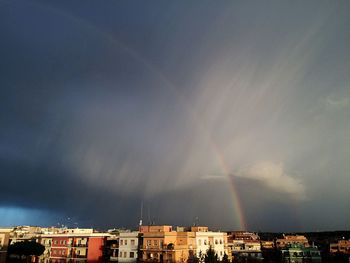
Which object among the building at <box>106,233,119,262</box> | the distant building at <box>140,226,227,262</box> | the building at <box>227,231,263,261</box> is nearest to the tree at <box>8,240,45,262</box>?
the building at <box>106,233,119,262</box>

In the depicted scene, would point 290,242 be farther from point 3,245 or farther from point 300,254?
point 3,245

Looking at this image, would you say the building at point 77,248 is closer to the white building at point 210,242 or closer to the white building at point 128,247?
the white building at point 128,247

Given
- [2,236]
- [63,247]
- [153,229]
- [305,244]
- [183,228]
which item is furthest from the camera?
[305,244]

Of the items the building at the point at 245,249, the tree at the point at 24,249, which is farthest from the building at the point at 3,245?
the building at the point at 245,249

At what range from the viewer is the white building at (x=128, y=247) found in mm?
82188

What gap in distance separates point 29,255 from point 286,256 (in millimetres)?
75749

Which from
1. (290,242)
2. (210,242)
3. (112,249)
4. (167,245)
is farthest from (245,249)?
(112,249)

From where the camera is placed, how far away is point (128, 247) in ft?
273

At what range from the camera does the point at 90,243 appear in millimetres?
87188

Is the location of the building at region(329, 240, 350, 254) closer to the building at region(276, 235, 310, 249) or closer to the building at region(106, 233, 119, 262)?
the building at region(276, 235, 310, 249)

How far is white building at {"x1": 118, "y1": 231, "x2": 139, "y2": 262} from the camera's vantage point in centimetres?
8219

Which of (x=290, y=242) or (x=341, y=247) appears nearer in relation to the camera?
(x=341, y=247)

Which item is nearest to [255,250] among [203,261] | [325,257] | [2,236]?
[325,257]

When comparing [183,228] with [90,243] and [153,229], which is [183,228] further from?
[90,243]
